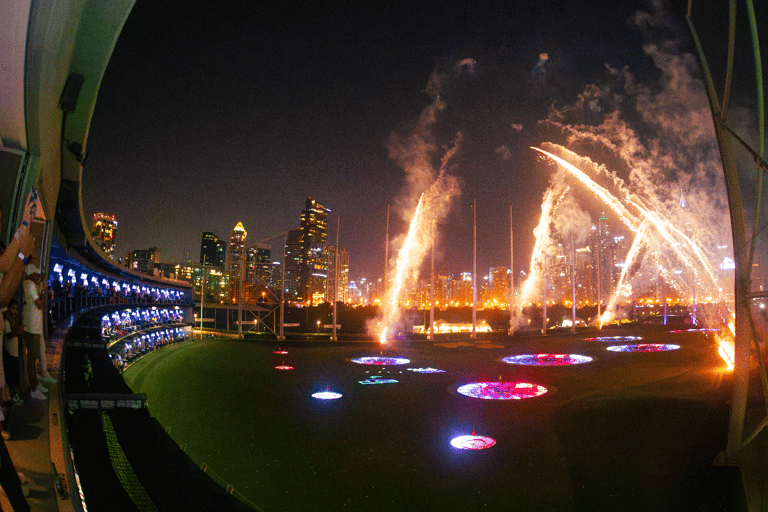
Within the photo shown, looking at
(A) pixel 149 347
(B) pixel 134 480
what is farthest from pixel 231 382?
(B) pixel 134 480

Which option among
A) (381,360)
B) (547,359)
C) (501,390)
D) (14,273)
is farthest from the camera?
(381,360)

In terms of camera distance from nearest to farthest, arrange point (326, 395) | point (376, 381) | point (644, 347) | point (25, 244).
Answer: point (25, 244) < point (326, 395) < point (376, 381) < point (644, 347)

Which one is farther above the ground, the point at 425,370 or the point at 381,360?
the point at 425,370

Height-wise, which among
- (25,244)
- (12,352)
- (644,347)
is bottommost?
(644,347)

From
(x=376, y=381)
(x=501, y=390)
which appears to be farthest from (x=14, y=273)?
(x=376, y=381)

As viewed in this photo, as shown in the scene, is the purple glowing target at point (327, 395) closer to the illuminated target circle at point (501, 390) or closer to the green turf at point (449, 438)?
the green turf at point (449, 438)

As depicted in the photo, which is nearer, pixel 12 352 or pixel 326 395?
pixel 12 352

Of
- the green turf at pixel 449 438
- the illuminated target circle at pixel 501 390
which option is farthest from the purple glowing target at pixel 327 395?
the illuminated target circle at pixel 501 390

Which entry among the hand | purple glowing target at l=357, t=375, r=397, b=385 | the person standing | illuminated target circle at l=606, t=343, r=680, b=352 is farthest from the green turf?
illuminated target circle at l=606, t=343, r=680, b=352

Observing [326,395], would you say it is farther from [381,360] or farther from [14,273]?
[14,273]
